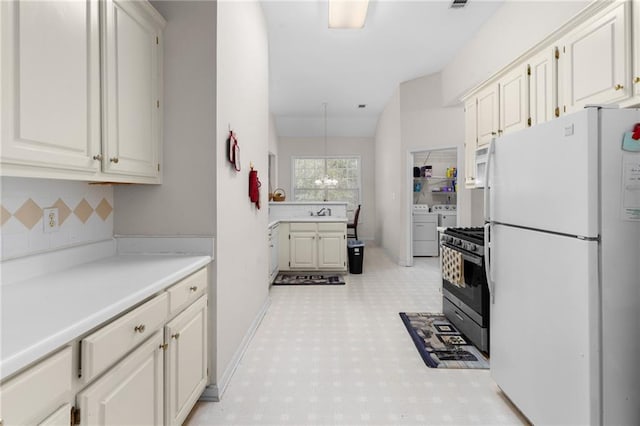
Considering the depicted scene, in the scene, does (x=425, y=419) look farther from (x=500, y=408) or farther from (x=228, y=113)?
(x=228, y=113)

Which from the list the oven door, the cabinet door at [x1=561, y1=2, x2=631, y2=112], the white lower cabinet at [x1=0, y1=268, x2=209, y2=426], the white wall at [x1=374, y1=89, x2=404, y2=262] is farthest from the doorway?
the white lower cabinet at [x1=0, y1=268, x2=209, y2=426]

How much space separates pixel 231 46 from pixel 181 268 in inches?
63.0

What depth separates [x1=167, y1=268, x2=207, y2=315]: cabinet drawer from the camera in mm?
1564

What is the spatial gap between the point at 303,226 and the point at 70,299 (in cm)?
417

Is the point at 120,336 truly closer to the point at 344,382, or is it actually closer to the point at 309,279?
the point at 344,382

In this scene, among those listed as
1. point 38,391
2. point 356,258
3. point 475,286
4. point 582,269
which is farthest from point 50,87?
point 356,258

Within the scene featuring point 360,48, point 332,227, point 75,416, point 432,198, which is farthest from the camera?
point 432,198

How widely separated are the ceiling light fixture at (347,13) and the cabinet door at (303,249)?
9.47 feet

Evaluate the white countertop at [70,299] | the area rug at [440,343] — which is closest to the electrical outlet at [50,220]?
the white countertop at [70,299]

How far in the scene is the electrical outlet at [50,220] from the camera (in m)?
1.60

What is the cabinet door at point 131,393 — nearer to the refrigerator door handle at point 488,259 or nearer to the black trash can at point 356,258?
the refrigerator door handle at point 488,259

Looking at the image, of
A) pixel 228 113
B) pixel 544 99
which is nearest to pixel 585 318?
pixel 544 99

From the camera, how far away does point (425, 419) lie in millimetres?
1896

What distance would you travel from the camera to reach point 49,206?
1626 millimetres
